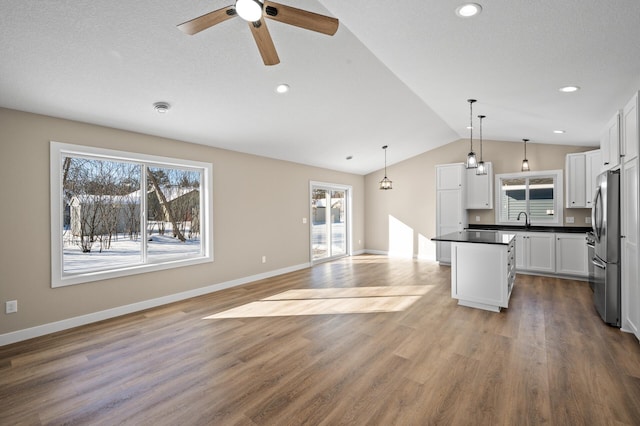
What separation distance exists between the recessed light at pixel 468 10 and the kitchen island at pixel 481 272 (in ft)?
8.70

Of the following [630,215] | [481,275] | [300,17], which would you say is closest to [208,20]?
[300,17]

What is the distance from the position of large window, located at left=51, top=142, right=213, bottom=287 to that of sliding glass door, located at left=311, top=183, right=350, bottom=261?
119 inches

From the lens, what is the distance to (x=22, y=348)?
3143 millimetres

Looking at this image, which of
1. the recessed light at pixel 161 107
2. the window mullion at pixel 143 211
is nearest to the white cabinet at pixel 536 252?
the recessed light at pixel 161 107

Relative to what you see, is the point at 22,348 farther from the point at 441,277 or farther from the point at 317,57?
the point at 441,277

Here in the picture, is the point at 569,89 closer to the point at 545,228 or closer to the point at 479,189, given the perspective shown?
the point at 545,228

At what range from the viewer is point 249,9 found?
1.66 m

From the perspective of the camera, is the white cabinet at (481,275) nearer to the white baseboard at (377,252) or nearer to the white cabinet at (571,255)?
the white cabinet at (571,255)

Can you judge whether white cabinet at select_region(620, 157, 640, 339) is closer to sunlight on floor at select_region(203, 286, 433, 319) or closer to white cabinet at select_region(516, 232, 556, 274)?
sunlight on floor at select_region(203, 286, 433, 319)

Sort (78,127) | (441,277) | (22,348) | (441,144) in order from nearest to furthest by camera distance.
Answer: (22,348) → (78,127) → (441,277) → (441,144)

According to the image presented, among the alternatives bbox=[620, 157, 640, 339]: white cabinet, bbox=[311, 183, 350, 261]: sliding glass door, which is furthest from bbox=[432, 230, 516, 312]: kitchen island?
bbox=[311, 183, 350, 261]: sliding glass door

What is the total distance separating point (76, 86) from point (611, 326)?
6.17m

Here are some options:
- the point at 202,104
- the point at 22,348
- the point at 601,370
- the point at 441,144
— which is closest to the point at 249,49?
the point at 202,104

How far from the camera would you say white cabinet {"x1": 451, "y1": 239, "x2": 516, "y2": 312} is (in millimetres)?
3968
